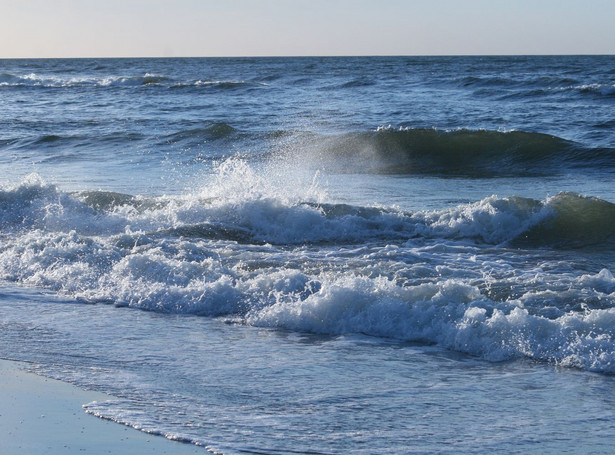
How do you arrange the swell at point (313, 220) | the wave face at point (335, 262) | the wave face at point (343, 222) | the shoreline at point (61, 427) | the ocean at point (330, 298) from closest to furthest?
the shoreline at point (61, 427)
the ocean at point (330, 298)
the wave face at point (335, 262)
the wave face at point (343, 222)
the swell at point (313, 220)

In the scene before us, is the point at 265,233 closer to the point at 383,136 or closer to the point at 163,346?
the point at 163,346

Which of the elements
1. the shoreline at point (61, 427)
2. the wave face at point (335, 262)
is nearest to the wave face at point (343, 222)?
the wave face at point (335, 262)

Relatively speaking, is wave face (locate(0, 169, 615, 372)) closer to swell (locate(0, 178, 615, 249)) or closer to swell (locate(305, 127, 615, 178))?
swell (locate(0, 178, 615, 249))

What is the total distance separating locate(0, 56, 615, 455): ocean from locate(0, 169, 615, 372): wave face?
27 millimetres

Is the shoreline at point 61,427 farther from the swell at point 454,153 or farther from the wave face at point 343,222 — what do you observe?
the swell at point 454,153

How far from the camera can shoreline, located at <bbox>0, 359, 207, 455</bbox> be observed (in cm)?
389

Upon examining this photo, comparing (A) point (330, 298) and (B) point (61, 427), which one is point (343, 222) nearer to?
(A) point (330, 298)

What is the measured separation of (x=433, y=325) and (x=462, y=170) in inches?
433

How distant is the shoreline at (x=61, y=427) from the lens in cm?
389

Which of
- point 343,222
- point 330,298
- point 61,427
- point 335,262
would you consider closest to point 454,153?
point 343,222

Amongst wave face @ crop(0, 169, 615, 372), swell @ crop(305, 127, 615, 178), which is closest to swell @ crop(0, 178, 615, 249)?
wave face @ crop(0, 169, 615, 372)

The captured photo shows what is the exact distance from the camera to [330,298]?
6461 mm

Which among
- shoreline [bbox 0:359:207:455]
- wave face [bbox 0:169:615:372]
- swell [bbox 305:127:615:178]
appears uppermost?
swell [bbox 305:127:615:178]

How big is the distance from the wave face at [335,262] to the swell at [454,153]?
15.7 feet
